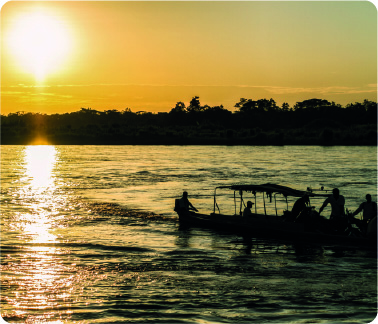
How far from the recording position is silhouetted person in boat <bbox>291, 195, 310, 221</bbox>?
22.0m

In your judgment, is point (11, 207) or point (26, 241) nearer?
point (26, 241)

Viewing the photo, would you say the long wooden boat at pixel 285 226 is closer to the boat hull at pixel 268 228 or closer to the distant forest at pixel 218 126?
the boat hull at pixel 268 228

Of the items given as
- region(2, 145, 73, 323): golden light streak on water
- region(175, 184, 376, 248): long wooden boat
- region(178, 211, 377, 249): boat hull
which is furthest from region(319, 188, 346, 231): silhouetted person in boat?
region(2, 145, 73, 323): golden light streak on water

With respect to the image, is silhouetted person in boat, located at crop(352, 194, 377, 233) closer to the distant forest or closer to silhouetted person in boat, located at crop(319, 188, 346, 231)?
silhouetted person in boat, located at crop(319, 188, 346, 231)

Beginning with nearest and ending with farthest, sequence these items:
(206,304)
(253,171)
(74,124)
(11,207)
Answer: (206,304), (11,207), (253,171), (74,124)

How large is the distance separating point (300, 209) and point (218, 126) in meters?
117

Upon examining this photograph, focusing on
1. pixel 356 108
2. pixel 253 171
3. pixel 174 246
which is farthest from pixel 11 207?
pixel 356 108

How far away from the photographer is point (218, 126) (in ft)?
455

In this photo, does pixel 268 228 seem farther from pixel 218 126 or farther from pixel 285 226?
pixel 218 126

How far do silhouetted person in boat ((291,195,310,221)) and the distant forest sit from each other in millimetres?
82224

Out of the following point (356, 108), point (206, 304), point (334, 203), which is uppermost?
point (356, 108)

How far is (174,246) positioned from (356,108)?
129337 mm

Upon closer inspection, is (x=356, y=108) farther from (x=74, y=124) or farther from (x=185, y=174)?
(x=185, y=174)

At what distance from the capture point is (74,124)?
18212 centimetres
